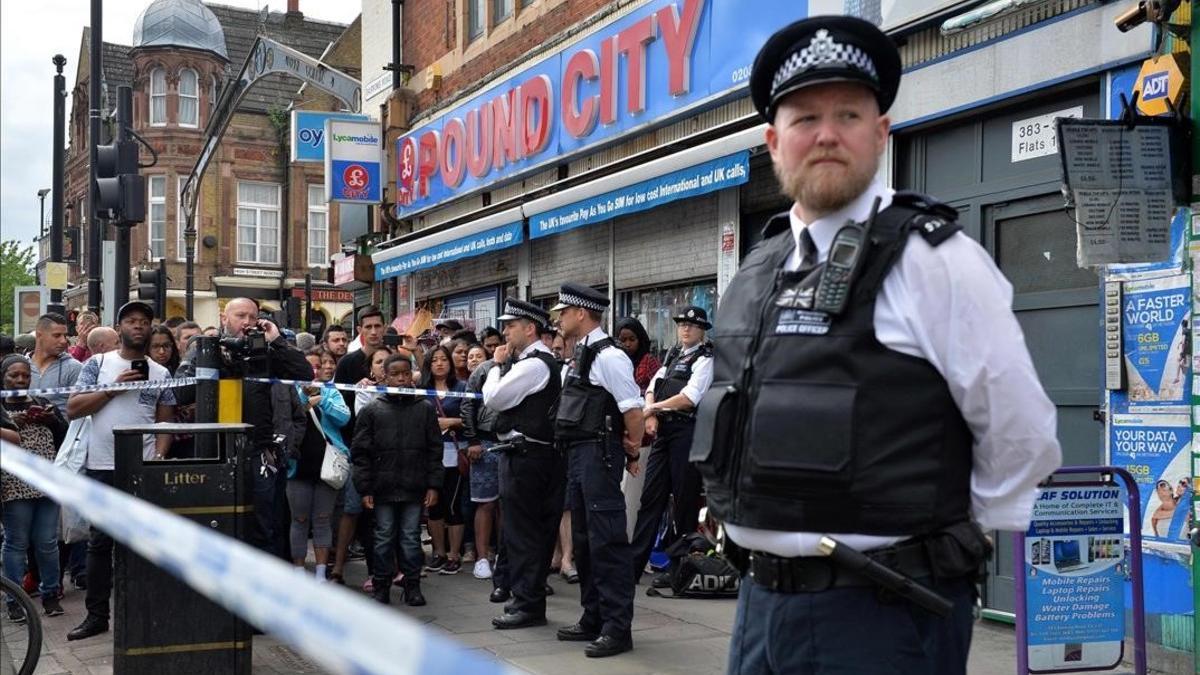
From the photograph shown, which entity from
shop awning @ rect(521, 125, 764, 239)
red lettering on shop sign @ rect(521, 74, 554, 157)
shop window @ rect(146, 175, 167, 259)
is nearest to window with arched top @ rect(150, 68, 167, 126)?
shop window @ rect(146, 175, 167, 259)

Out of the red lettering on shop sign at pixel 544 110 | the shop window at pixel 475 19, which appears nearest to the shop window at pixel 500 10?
the shop window at pixel 475 19

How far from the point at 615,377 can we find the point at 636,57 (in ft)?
20.6

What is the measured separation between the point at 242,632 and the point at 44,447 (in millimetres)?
3474

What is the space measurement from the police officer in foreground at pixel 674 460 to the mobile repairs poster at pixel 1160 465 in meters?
2.98

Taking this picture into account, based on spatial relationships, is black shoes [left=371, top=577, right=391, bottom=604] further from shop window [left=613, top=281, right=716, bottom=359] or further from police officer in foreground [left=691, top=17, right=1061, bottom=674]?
police officer in foreground [left=691, top=17, right=1061, bottom=674]

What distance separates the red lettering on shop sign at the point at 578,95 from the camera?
13766mm

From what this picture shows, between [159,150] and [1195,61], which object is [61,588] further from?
[159,150]

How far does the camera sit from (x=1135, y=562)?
5.02m

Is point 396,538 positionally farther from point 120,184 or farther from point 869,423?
point 120,184

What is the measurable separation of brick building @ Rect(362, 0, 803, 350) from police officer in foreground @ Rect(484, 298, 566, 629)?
11.2 ft

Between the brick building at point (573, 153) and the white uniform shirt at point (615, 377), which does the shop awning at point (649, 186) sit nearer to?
the brick building at point (573, 153)

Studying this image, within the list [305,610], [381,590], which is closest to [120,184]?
[381,590]

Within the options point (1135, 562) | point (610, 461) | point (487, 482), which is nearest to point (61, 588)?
point (487, 482)

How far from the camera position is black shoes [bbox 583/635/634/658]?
6969 millimetres
